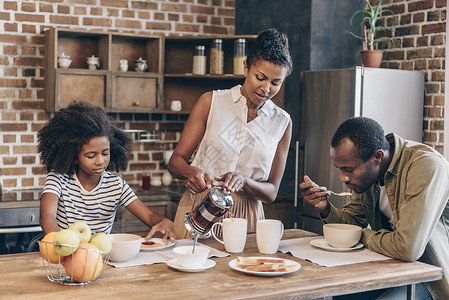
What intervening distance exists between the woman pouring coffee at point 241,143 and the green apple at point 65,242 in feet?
2.73

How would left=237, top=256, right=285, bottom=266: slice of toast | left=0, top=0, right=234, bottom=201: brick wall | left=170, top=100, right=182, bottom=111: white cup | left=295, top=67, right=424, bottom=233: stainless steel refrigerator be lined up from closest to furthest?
left=237, top=256, right=285, bottom=266: slice of toast < left=295, top=67, right=424, bottom=233: stainless steel refrigerator < left=0, top=0, right=234, bottom=201: brick wall < left=170, top=100, right=182, bottom=111: white cup

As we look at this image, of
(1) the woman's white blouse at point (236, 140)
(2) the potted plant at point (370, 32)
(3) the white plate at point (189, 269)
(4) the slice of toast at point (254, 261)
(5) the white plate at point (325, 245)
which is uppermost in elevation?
(2) the potted plant at point (370, 32)

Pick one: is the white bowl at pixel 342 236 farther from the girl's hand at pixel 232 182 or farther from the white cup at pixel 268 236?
the girl's hand at pixel 232 182

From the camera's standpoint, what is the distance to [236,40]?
14.9 ft

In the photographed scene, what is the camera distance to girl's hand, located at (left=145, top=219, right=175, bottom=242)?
7.59ft

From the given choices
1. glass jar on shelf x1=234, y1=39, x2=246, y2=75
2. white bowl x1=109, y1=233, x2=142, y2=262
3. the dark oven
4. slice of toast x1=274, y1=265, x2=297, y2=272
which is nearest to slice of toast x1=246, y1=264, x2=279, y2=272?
slice of toast x1=274, y1=265, x2=297, y2=272

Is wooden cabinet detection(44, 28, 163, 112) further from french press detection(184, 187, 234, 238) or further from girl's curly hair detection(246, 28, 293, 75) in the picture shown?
french press detection(184, 187, 234, 238)

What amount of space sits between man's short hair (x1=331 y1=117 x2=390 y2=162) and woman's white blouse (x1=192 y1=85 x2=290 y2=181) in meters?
0.44

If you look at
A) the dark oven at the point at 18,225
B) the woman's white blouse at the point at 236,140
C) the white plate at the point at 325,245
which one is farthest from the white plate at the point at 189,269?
the dark oven at the point at 18,225

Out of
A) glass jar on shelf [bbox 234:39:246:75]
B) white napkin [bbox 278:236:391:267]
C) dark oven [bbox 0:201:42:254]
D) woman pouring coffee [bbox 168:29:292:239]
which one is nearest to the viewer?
white napkin [bbox 278:236:391:267]

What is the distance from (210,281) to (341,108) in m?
2.55

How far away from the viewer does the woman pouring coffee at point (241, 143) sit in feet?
8.52

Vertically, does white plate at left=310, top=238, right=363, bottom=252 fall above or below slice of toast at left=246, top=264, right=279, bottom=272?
below

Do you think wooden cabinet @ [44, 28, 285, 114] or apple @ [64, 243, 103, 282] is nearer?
apple @ [64, 243, 103, 282]
